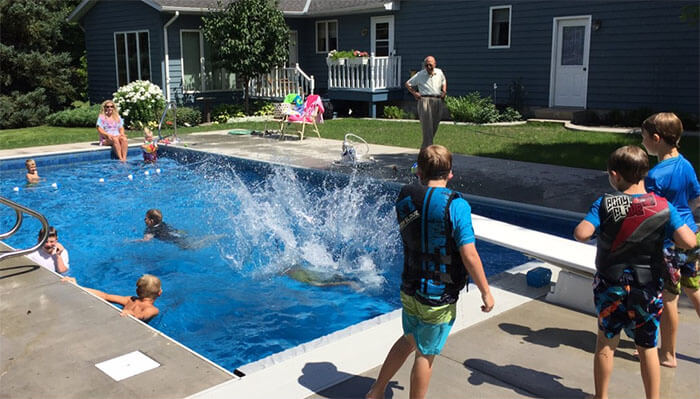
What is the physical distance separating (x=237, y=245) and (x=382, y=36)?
15.0 m

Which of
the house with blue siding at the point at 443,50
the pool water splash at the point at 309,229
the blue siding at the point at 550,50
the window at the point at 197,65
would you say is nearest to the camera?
the pool water splash at the point at 309,229

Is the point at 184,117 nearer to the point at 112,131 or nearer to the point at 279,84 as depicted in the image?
the point at 279,84

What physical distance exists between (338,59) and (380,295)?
598 inches

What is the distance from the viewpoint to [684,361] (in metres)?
3.76

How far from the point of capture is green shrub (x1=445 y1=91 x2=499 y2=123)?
56.9 ft

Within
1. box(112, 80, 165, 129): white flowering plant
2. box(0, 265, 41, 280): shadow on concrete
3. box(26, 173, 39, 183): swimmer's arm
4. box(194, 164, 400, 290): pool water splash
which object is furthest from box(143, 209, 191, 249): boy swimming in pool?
box(112, 80, 165, 129): white flowering plant

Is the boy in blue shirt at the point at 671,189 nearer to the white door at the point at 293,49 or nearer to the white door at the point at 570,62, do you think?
the white door at the point at 570,62

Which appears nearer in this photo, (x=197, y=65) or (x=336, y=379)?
(x=336, y=379)

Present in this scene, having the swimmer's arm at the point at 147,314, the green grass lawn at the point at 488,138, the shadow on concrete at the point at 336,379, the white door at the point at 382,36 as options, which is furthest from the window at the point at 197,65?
the shadow on concrete at the point at 336,379

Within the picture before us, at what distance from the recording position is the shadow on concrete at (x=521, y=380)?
11.1ft

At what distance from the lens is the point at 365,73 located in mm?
20266

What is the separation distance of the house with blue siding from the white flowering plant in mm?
2055

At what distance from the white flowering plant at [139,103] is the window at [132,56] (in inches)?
129

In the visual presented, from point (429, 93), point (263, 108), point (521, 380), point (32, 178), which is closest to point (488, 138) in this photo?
point (429, 93)
